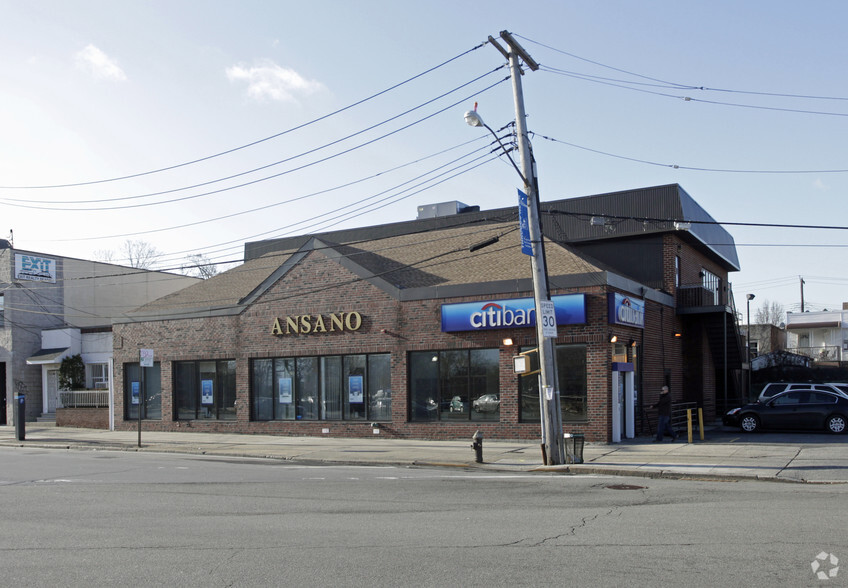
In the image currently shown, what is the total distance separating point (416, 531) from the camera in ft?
31.3

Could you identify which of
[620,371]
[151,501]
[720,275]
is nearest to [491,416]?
[620,371]

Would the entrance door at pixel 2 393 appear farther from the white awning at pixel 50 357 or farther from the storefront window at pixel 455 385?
the storefront window at pixel 455 385

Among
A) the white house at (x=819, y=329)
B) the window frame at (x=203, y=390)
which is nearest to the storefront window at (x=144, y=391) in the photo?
the window frame at (x=203, y=390)

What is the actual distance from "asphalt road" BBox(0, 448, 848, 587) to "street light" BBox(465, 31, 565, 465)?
1580mm

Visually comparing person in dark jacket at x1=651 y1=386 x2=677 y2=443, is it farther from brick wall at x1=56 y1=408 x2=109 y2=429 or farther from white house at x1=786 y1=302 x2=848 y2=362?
white house at x1=786 y1=302 x2=848 y2=362

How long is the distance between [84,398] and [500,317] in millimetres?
20766

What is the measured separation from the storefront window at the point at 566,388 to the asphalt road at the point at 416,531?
641cm

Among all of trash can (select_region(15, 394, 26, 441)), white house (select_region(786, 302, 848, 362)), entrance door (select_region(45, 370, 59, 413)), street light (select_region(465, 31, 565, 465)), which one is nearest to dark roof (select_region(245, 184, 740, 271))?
street light (select_region(465, 31, 565, 465))

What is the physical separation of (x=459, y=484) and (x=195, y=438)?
15.1 meters

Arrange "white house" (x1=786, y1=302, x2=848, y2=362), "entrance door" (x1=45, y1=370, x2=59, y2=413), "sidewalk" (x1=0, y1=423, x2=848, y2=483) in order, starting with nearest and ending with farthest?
"sidewalk" (x1=0, y1=423, x2=848, y2=483) < "entrance door" (x1=45, y1=370, x2=59, y2=413) < "white house" (x1=786, y1=302, x2=848, y2=362)

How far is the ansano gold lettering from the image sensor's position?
25.3 m

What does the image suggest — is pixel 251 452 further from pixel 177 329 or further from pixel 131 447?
pixel 177 329

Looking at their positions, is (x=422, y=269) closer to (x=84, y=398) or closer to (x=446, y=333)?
(x=446, y=333)

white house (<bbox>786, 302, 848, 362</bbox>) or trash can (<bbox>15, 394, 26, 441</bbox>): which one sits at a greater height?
white house (<bbox>786, 302, 848, 362</bbox>)
